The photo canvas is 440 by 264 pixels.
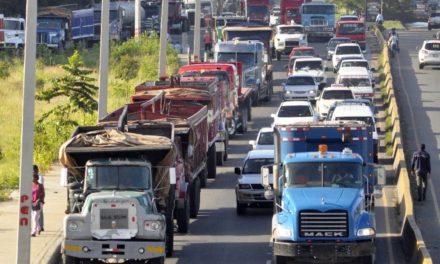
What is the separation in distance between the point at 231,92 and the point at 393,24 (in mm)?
68706

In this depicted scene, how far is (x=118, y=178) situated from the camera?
2584cm

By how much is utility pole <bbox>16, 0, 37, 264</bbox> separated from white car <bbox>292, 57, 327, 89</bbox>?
39247mm

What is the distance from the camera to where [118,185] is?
25.8 meters

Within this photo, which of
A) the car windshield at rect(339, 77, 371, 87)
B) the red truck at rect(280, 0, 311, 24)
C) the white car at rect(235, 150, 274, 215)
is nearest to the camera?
the white car at rect(235, 150, 274, 215)

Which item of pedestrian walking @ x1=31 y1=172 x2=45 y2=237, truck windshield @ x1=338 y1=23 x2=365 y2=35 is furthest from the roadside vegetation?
truck windshield @ x1=338 y1=23 x2=365 y2=35

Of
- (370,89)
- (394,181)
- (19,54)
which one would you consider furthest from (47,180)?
(19,54)

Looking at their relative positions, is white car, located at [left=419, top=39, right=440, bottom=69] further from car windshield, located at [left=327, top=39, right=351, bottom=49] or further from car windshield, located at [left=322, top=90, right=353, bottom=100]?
car windshield, located at [left=322, top=90, right=353, bottom=100]

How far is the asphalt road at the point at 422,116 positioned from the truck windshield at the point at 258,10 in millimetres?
13466

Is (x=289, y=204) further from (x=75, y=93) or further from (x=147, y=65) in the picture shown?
(x=147, y=65)

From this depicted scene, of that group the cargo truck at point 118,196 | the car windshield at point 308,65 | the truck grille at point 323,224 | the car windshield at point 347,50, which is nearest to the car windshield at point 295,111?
the car windshield at point 308,65

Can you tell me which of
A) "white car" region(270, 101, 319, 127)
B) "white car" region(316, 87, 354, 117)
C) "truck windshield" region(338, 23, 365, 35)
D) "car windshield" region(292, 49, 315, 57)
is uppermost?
Result: "truck windshield" region(338, 23, 365, 35)

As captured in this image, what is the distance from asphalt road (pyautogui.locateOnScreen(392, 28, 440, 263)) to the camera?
33.4m

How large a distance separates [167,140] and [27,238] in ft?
12.2

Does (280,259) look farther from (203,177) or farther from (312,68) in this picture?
(312,68)
